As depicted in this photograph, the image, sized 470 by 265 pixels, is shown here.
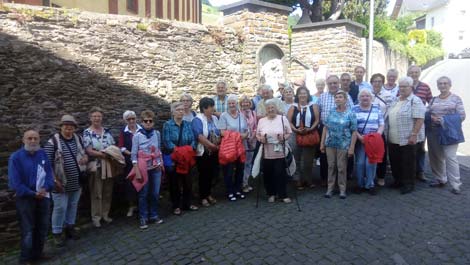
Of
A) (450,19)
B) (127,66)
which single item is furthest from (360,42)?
(450,19)

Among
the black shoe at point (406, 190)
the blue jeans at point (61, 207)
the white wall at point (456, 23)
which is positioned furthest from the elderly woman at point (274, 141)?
the white wall at point (456, 23)

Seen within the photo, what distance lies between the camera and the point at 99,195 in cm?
595

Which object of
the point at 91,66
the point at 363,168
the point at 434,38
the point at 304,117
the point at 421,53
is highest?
the point at 434,38

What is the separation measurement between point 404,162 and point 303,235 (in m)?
2.55

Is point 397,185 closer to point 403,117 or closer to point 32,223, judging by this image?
point 403,117

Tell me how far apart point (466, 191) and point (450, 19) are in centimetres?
5304

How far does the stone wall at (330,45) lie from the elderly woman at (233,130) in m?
4.04

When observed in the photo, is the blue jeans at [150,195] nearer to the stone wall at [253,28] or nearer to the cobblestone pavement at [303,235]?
the cobblestone pavement at [303,235]

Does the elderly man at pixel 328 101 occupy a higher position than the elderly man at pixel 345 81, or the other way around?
the elderly man at pixel 345 81

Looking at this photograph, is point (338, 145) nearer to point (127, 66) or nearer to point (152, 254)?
point (152, 254)

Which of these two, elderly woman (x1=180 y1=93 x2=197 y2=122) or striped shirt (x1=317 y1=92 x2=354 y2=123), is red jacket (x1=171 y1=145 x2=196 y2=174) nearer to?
elderly woman (x1=180 y1=93 x2=197 y2=122)

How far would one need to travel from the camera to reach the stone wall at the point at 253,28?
26.5 ft

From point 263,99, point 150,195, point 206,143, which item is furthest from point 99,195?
point 263,99

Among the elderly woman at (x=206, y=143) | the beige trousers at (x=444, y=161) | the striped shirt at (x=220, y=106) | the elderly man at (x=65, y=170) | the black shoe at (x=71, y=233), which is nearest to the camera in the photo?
the elderly man at (x=65, y=170)
